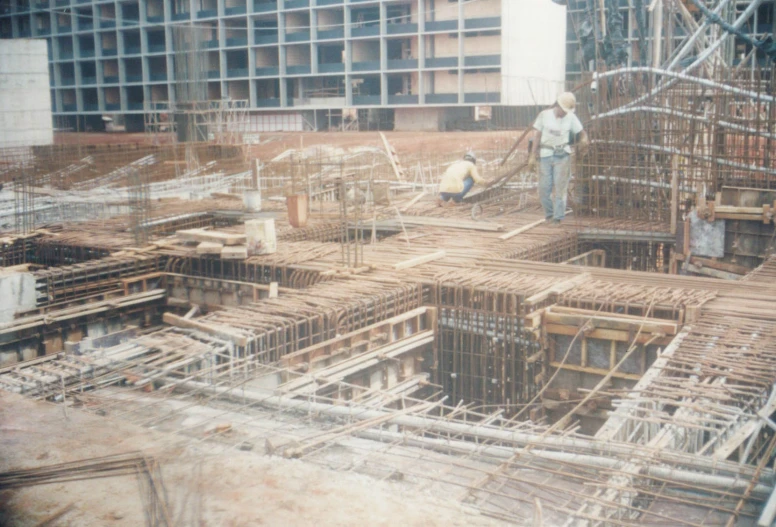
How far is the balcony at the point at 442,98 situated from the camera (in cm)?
3422

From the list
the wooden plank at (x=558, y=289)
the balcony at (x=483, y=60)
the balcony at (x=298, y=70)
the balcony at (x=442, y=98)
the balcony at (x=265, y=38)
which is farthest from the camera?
the balcony at (x=442, y=98)

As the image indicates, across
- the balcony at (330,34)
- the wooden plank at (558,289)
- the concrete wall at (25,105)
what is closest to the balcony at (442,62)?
the balcony at (330,34)

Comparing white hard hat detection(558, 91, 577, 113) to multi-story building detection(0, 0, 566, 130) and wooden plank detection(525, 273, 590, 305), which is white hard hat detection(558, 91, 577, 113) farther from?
multi-story building detection(0, 0, 566, 130)

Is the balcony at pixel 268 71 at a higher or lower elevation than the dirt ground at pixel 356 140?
higher

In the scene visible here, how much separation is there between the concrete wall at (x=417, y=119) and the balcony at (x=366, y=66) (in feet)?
7.17

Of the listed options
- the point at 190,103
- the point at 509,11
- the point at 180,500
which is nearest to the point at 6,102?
the point at 190,103

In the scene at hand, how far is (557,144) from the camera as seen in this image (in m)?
12.7

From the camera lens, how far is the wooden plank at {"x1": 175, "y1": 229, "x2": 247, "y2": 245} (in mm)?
11125

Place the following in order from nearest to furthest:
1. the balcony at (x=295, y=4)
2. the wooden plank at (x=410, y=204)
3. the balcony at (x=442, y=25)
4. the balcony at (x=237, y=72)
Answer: the wooden plank at (x=410, y=204) → the balcony at (x=295, y=4) → the balcony at (x=237, y=72) → the balcony at (x=442, y=25)

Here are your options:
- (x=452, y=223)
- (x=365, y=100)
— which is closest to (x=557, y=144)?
(x=452, y=223)

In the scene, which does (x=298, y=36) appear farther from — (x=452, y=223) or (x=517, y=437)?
(x=517, y=437)

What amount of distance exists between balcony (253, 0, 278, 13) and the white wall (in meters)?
10.1

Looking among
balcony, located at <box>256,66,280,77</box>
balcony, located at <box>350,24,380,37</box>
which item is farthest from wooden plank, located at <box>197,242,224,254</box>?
balcony, located at <box>350,24,380,37</box>

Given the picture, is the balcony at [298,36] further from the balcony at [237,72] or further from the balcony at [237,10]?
the balcony at [237,10]
